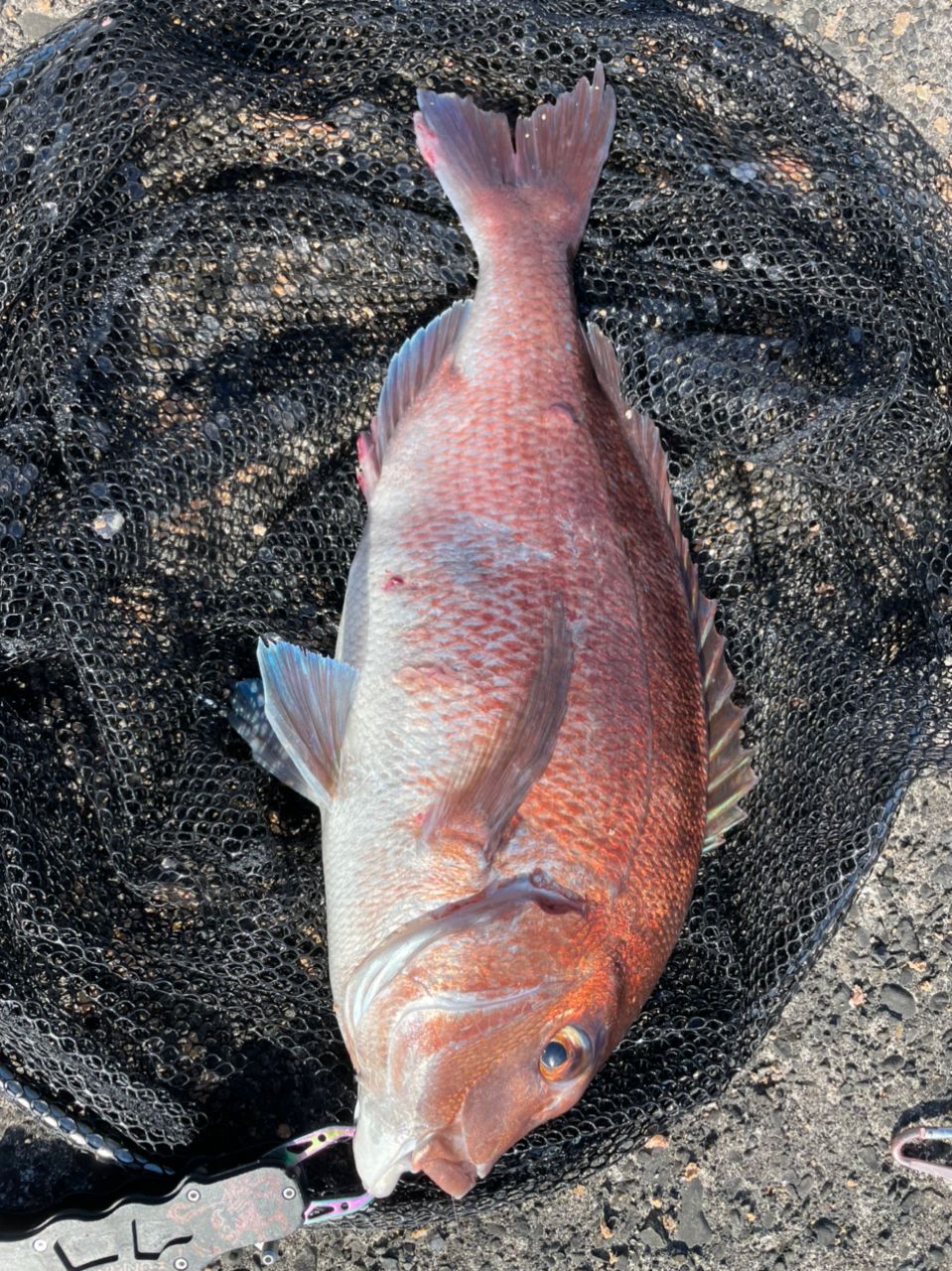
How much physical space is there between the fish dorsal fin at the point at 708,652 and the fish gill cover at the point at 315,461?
0.54ft

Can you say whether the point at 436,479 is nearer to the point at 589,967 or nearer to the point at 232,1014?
the point at 589,967

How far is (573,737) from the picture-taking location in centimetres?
181

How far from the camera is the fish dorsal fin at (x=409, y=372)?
6.88 ft

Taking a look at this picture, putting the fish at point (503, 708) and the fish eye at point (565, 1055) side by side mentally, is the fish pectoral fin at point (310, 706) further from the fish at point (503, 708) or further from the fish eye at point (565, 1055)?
the fish eye at point (565, 1055)

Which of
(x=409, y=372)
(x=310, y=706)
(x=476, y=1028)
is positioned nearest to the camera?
(x=476, y=1028)

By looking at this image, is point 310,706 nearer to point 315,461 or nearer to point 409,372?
point 315,461

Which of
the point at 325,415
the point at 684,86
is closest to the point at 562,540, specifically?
the point at 325,415

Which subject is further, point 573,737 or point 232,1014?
point 232,1014

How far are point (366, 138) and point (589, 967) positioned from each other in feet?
6.05

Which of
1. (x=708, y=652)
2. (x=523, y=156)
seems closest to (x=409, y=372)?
(x=523, y=156)

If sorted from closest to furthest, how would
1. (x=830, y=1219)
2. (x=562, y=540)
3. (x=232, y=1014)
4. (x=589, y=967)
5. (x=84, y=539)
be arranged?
(x=589, y=967), (x=562, y=540), (x=84, y=539), (x=232, y=1014), (x=830, y=1219)

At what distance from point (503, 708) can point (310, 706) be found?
41 cm

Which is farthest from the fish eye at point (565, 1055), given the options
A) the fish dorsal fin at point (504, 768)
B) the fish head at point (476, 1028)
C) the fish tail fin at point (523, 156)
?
the fish tail fin at point (523, 156)

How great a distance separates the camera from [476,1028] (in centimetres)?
167
